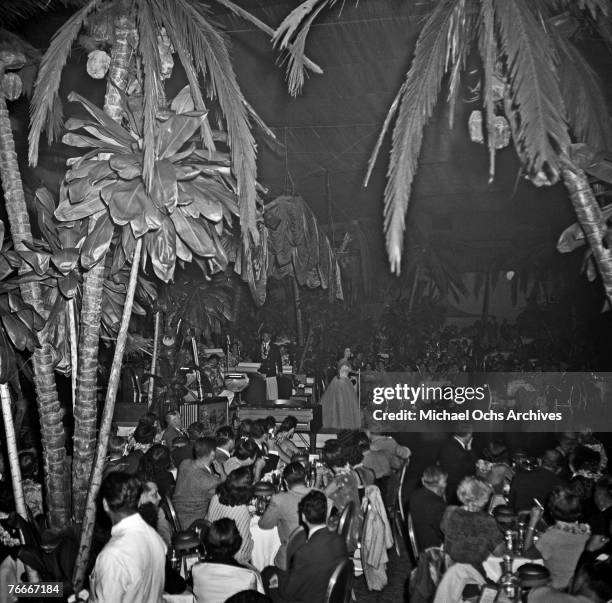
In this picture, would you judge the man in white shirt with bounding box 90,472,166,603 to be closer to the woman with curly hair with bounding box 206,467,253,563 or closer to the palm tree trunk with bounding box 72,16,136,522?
the woman with curly hair with bounding box 206,467,253,563

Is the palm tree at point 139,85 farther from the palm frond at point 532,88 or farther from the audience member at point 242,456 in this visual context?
the palm frond at point 532,88

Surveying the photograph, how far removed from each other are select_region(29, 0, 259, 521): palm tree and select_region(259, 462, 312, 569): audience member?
4.93 ft

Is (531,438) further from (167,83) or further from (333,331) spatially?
(167,83)

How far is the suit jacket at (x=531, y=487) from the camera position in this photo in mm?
4922

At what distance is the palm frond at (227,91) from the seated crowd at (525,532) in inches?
77.1

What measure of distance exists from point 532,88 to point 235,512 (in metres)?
3.14

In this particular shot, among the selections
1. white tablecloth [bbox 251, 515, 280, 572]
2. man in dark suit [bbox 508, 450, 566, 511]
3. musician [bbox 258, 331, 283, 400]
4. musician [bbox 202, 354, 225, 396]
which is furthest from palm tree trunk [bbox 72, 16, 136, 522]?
musician [bbox 258, 331, 283, 400]

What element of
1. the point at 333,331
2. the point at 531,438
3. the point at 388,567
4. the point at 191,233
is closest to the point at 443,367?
the point at 531,438

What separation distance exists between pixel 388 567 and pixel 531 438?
5.78 meters

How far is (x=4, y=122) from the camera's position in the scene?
17.4 feet

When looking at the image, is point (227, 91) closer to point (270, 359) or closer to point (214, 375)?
point (214, 375)

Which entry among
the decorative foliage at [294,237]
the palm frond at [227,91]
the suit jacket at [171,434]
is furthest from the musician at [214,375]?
the palm frond at [227,91]

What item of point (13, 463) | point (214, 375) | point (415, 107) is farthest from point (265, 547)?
point (214, 375)

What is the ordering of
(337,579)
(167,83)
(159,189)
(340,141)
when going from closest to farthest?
(337,579) → (159,189) → (167,83) → (340,141)
